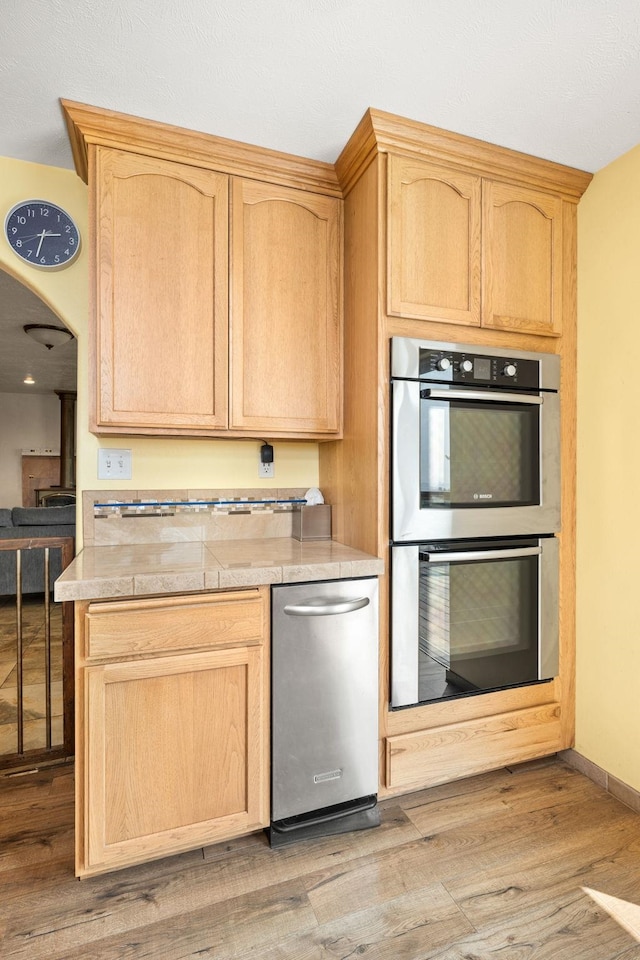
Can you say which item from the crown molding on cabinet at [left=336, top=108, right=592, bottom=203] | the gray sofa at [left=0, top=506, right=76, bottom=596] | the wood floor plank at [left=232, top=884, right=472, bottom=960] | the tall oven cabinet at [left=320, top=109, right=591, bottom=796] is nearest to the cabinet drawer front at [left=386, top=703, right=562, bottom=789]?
the tall oven cabinet at [left=320, top=109, right=591, bottom=796]

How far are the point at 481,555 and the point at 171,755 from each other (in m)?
1.23

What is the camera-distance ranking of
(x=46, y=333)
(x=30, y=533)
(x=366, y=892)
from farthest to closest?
1. (x=30, y=533)
2. (x=46, y=333)
3. (x=366, y=892)

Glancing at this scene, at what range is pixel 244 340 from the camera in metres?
1.93

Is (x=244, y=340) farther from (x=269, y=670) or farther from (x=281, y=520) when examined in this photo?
(x=269, y=670)

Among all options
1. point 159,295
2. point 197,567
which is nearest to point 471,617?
point 197,567

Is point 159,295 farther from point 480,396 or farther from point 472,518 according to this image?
point 472,518

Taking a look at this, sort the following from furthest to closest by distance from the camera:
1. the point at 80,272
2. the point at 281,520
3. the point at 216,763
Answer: the point at 281,520
the point at 80,272
the point at 216,763

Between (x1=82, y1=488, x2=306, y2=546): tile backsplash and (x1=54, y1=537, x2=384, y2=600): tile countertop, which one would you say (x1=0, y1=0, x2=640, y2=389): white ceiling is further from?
(x1=54, y1=537, x2=384, y2=600): tile countertop

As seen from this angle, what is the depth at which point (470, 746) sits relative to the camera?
1912 mm

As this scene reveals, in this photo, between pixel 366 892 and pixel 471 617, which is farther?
pixel 471 617

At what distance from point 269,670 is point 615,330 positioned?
1.82m

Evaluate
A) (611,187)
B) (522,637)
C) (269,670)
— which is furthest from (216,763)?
(611,187)

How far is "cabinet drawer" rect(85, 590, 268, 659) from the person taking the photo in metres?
1.43

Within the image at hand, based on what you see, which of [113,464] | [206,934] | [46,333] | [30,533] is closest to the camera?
[206,934]
